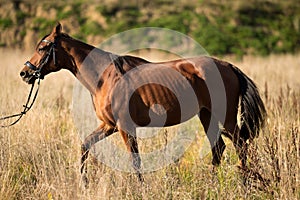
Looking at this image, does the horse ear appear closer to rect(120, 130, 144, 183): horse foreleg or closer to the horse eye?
the horse eye

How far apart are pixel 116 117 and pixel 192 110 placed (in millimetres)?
945

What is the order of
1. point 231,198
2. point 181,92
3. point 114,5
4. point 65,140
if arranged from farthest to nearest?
point 114,5 < point 65,140 < point 181,92 < point 231,198

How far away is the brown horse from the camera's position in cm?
485

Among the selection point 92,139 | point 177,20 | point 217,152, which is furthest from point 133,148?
point 177,20

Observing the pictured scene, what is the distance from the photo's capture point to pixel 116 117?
4.80m

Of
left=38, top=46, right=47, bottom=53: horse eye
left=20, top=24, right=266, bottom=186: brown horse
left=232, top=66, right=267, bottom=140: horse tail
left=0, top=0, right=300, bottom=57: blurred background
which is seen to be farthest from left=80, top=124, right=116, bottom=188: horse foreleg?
left=0, top=0, right=300, bottom=57: blurred background

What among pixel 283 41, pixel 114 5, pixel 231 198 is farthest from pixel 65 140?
pixel 114 5

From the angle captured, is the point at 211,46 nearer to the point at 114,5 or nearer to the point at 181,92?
the point at 114,5

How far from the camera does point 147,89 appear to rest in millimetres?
5008

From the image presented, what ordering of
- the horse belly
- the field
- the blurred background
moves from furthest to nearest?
the blurred background → the horse belly → the field

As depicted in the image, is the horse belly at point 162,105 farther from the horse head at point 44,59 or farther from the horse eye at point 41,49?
the horse eye at point 41,49

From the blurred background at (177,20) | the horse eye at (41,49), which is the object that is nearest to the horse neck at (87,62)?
the horse eye at (41,49)

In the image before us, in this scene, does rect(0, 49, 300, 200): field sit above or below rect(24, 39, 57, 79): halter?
below

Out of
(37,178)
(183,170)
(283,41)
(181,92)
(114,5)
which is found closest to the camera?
(37,178)
